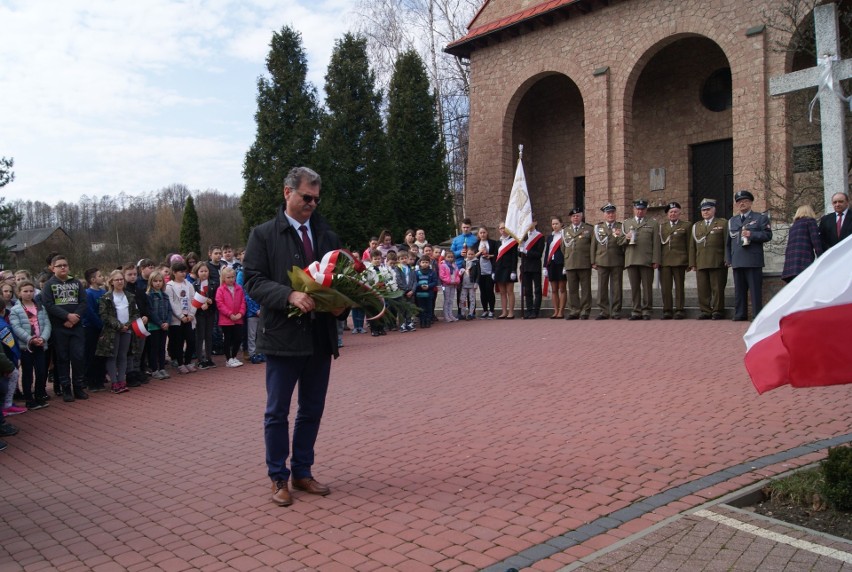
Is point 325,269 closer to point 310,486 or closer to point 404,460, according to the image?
point 310,486

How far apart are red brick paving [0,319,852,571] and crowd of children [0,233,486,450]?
62 centimetres

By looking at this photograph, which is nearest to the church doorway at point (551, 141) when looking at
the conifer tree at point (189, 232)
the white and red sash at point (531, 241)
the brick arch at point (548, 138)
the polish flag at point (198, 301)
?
the brick arch at point (548, 138)

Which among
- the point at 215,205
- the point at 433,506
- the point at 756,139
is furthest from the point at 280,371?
the point at 215,205

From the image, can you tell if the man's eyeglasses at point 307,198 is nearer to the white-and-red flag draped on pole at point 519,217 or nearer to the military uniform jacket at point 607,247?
the military uniform jacket at point 607,247

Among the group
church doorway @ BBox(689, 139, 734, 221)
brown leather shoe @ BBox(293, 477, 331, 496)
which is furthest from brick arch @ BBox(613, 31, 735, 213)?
brown leather shoe @ BBox(293, 477, 331, 496)

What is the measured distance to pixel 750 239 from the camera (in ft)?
40.4

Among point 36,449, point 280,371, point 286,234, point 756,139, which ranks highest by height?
point 756,139

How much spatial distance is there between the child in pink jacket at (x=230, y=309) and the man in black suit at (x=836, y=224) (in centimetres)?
981

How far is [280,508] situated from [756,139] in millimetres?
17472

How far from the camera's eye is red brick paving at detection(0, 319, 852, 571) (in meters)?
4.17

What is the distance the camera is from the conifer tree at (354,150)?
84.2 feet

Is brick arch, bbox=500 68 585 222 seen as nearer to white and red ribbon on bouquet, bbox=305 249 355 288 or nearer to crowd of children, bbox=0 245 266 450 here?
crowd of children, bbox=0 245 266 450

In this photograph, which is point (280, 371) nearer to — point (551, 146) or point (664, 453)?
point (664, 453)

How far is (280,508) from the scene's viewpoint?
15.7ft
